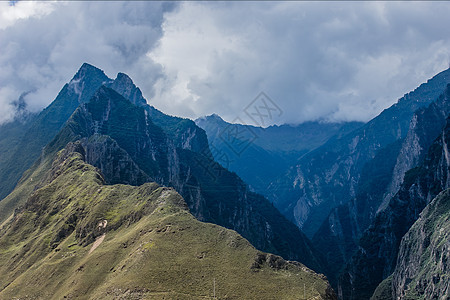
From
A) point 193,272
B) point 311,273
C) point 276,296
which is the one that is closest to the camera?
point 276,296

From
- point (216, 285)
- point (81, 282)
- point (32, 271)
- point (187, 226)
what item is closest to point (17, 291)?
point (32, 271)

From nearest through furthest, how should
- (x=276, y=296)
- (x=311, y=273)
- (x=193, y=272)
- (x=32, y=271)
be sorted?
(x=276, y=296) < (x=193, y=272) < (x=311, y=273) < (x=32, y=271)

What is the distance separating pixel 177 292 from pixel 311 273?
52.3m

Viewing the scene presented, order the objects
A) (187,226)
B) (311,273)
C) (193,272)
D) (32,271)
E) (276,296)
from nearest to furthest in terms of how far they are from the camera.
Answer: (276,296), (193,272), (311,273), (187,226), (32,271)

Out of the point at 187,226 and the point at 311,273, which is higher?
the point at 187,226

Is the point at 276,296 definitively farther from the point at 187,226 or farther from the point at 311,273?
the point at 187,226

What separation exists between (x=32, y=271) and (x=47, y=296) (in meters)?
33.3

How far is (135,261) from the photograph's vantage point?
156000 millimetres

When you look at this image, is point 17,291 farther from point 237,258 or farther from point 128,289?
point 237,258

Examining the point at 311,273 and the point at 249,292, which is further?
the point at 311,273

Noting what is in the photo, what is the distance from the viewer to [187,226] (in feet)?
592

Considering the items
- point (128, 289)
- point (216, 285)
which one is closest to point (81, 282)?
point (128, 289)

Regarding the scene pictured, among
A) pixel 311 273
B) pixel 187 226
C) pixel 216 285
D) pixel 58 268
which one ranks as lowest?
pixel 311 273

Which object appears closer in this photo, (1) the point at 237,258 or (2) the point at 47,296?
(1) the point at 237,258
